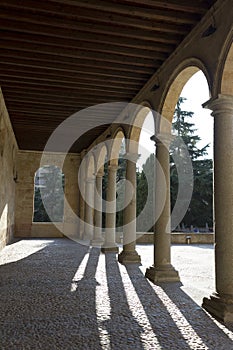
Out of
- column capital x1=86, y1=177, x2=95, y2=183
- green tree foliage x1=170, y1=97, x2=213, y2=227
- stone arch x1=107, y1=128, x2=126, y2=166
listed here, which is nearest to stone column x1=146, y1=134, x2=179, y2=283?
stone arch x1=107, y1=128, x2=126, y2=166

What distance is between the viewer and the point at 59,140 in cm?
1277

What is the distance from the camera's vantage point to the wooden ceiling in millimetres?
4418

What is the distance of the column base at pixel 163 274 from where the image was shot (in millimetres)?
5504

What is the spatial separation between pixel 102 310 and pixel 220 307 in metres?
1.38

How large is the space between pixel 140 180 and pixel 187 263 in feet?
43.6

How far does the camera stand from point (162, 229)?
19.0 feet

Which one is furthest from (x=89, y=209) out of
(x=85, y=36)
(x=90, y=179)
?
(x=85, y=36)

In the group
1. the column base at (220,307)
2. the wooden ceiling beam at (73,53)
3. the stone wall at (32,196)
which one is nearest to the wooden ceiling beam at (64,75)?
the wooden ceiling beam at (73,53)

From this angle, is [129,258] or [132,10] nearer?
[132,10]

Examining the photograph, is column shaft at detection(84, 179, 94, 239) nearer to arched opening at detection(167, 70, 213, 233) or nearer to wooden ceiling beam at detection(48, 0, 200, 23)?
arched opening at detection(167, 70, 213, 233)

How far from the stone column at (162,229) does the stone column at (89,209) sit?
737cm

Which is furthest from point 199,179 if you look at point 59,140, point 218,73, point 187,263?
point 218,73

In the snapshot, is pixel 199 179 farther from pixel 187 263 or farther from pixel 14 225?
pixel 187 263

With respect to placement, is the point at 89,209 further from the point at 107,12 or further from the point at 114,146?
the point at 107,12
